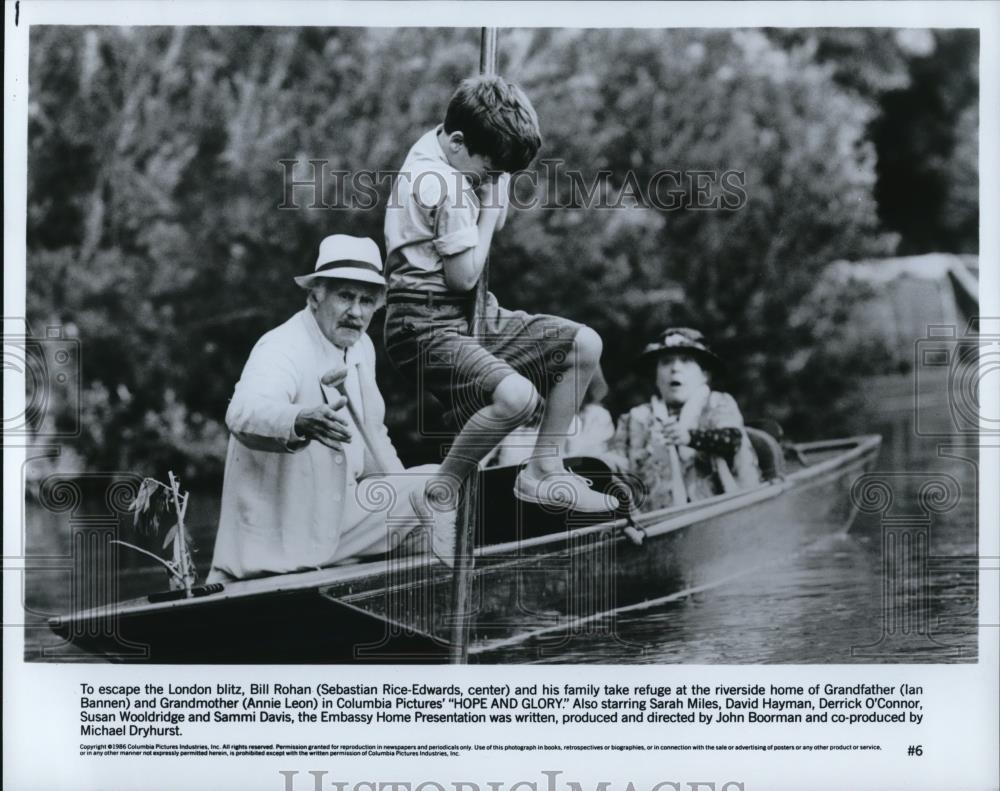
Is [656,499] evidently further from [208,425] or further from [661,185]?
[208,425]

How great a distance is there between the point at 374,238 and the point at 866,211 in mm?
2088

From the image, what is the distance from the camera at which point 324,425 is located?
5605 mm

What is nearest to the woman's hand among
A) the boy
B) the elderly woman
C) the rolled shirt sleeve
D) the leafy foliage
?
the elderly woman

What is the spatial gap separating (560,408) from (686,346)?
0.61 meters

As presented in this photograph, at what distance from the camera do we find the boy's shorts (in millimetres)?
5633

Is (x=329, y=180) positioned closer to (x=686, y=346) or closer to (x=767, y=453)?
(x=686, y=346)

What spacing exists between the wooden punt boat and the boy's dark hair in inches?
50.3

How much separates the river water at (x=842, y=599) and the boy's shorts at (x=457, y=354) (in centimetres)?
107

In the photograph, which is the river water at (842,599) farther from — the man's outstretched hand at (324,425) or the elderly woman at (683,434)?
the man's outstretched hand at (324,425)

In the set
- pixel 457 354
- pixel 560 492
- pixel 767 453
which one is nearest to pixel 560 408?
pixel 560 492

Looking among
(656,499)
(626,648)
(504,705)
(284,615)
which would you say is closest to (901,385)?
(656,499)

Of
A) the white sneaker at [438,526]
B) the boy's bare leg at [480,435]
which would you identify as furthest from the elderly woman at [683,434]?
the white sneaker at [438,526]

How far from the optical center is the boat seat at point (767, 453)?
19.3ft

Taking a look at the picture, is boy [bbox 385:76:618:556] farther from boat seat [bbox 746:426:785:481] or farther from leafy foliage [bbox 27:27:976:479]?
boat seat [bbox 746:426:785:481]
